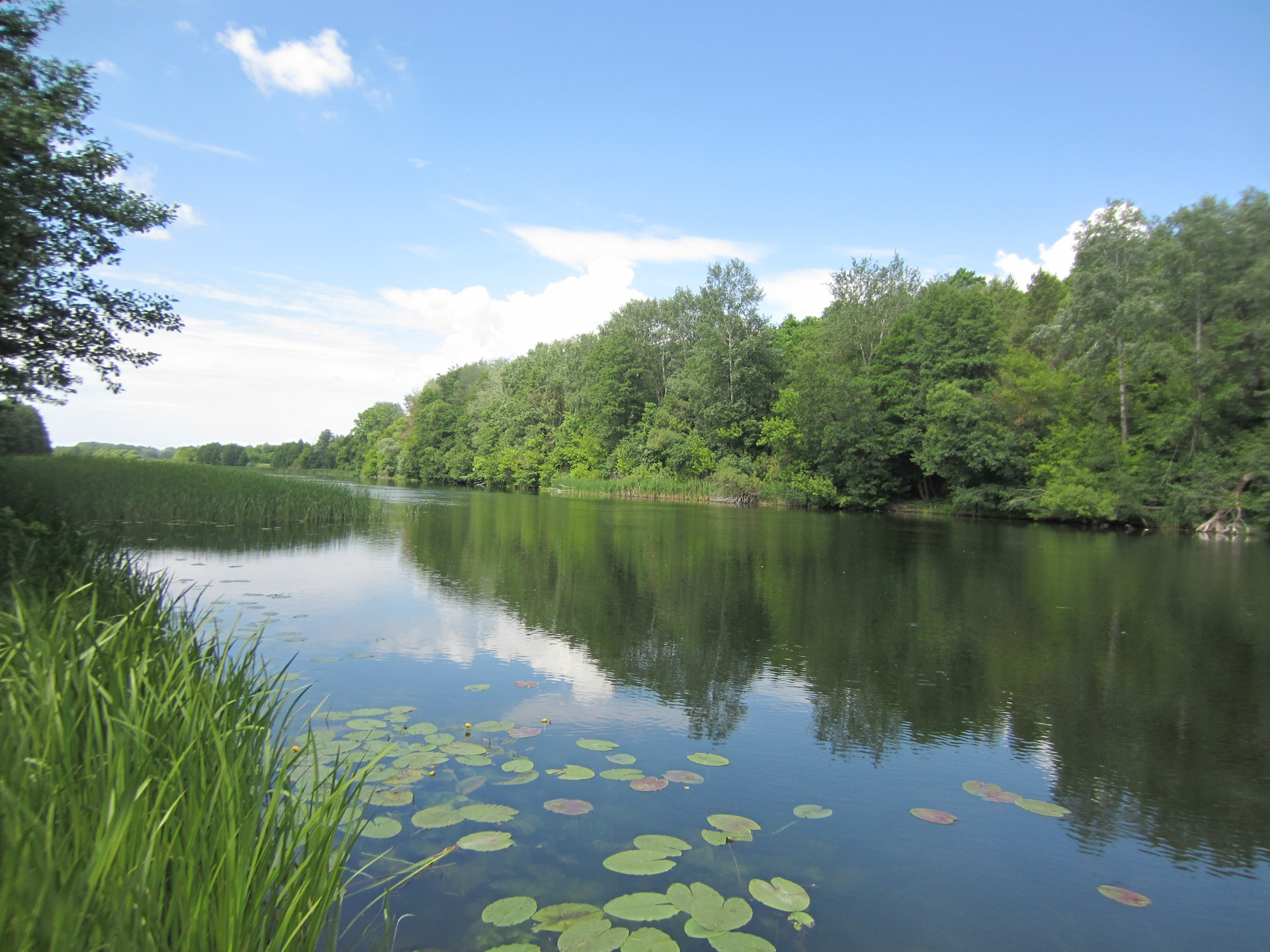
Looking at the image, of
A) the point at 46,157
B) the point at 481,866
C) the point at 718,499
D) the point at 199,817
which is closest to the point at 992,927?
the point at 481,866

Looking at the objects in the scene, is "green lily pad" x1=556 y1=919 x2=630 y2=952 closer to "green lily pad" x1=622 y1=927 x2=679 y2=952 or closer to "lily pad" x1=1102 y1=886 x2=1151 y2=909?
"green lily pad" x1=622 y1=927 x2=679 y2=952

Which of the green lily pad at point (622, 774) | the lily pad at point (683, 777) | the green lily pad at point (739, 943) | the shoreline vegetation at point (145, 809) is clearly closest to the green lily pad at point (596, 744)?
the green lily pad at point (622, 774)

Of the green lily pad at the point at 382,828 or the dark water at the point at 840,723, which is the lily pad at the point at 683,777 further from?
the green lily pad at the point at 382,828

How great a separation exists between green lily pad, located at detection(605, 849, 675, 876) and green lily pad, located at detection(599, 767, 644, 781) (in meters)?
0.88

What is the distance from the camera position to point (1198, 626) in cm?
947

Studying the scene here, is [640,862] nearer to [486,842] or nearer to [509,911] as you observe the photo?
[509,911]

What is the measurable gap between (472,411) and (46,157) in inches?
2278

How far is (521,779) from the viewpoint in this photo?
13.8 ft

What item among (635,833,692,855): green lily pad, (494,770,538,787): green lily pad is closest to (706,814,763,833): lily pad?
(635,833,692,855): green lily pad

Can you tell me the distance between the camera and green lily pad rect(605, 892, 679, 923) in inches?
113

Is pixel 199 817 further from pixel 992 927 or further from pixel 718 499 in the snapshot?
pixel 718 499

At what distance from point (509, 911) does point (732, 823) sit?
134cm

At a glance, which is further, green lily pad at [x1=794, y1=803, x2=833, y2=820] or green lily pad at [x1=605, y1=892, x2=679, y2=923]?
green lily pad at [x1=794, y1=803, x2=833, y2=820]

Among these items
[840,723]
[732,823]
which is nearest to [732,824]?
[732,823]
